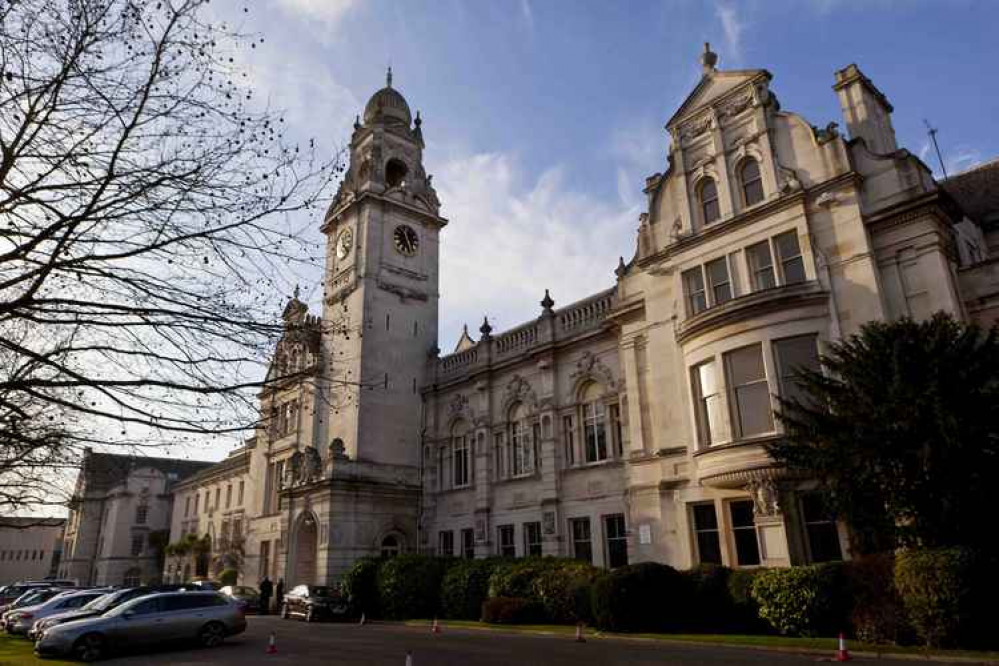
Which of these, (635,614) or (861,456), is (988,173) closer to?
(861,456)

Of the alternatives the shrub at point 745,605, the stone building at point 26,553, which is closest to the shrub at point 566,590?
the shrub at point 745,605

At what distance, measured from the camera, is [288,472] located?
1510 inches

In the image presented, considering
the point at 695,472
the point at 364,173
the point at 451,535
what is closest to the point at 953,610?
the point at 695,472

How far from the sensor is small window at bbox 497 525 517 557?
31.5m

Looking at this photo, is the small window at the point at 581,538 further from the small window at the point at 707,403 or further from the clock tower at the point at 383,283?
the clock tower at the point at 383,283

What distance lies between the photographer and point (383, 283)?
38.6 meters

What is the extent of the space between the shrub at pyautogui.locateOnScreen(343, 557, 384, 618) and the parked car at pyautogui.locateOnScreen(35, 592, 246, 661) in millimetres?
10241

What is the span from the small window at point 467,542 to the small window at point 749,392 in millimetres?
16904

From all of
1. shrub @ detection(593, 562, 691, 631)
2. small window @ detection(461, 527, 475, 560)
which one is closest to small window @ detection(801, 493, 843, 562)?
shrub @ detection(593, 562, 691, 631)

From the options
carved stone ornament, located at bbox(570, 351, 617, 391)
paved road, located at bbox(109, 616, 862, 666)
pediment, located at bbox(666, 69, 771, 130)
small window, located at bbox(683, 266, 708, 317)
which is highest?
pediment, located at bbox(666, 69, 771, 130)

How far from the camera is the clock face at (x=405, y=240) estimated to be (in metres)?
40.2

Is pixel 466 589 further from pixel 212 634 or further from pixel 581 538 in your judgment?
pixel 212 634

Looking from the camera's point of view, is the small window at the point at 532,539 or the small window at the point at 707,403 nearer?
the small window at the point at 707,403

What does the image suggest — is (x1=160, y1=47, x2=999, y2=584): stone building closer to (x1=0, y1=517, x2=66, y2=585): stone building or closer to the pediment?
the pediment
